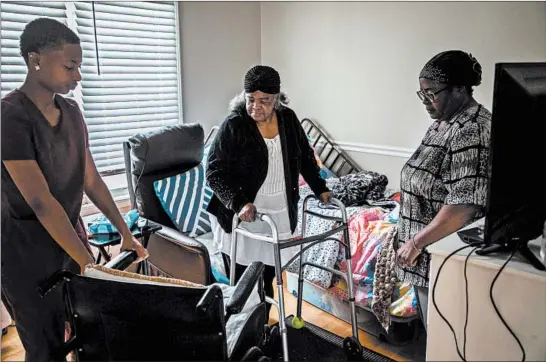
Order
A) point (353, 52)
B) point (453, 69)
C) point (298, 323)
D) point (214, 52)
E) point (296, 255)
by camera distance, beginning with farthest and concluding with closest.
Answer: point (353, 52) → point (214, 52) → point (298, 323) → point (296, 255) → point (453, 69)

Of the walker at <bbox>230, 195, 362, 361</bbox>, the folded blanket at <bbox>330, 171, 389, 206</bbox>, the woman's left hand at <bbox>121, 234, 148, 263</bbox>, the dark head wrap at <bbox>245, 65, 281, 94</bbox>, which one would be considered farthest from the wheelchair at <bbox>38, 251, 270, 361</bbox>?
the folded blanket at <bbox>330, 171, 389, 206</bbox>

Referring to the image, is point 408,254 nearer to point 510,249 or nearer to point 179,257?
point 510,249

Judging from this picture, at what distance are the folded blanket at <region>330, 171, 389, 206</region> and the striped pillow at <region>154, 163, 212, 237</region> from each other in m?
0.71

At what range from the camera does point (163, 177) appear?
190cm

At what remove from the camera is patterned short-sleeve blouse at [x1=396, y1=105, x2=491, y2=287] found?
3.58 ft

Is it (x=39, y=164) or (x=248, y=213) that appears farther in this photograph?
(x=248, y=213)

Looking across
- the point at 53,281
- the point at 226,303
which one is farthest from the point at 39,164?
the point at 226,303

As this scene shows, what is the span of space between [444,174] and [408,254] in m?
0.24

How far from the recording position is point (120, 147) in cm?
170

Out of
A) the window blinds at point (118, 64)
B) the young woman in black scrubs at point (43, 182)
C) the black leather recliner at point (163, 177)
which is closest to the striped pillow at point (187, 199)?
the black leather recliner at point (163, 177)

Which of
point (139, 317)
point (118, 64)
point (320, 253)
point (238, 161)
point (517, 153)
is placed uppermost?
point (118, 64)

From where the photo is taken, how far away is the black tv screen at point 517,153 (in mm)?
749

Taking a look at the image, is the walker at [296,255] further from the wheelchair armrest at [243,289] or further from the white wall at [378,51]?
the white wall at [378,51]

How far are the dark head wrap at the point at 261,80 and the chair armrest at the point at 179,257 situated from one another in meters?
0.58
